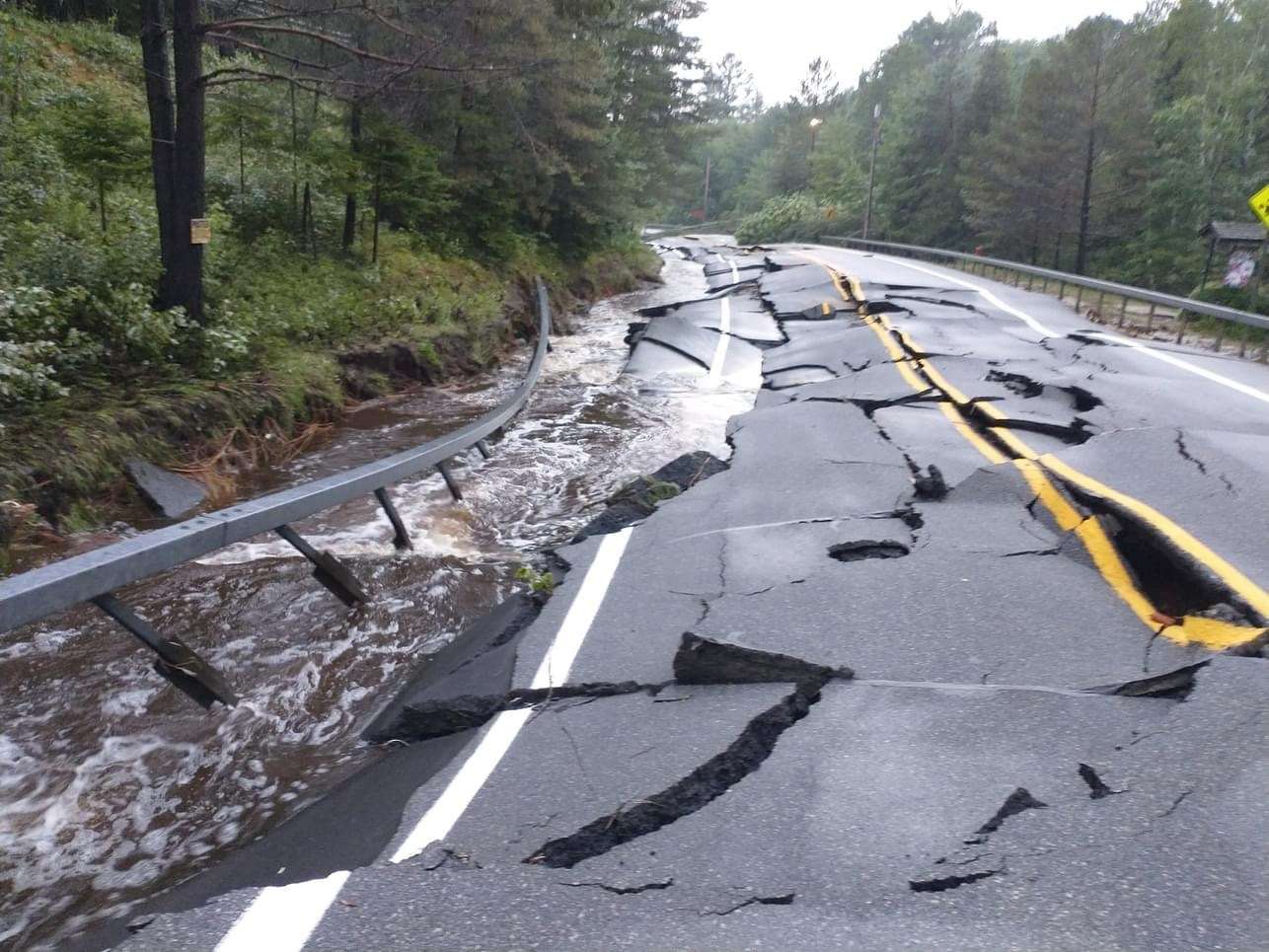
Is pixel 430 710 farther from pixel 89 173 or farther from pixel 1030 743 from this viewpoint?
pixel 89 173

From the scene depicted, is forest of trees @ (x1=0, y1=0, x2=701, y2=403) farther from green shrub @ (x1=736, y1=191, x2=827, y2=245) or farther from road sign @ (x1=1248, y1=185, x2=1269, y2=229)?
green shrub @ (x1=736, y1=191, x2=827, y2=245)

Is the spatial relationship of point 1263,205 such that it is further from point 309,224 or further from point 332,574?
point 309,224

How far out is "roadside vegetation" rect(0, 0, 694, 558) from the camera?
744 cm

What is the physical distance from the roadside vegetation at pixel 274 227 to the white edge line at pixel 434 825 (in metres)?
4.03

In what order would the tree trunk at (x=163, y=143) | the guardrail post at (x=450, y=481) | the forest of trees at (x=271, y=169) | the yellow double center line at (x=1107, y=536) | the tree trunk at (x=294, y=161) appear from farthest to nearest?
the tree trunk at (x=294, y=161) < the tree trunk at (x=163, y=143) < the forest of trees at (x=271, y=169) < the guardrail post at (x=450, y=481) < the yellow double center line at (x=1107, y=536)

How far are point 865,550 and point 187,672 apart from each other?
12.5 ft

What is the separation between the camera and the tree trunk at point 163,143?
28.3 feet

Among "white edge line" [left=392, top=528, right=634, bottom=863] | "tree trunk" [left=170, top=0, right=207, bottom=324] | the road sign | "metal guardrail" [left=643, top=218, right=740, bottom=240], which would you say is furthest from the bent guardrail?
"metal guardrail" [left=643, top=218, right=740, bottom=240]

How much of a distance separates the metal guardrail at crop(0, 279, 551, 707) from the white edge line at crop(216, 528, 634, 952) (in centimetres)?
146

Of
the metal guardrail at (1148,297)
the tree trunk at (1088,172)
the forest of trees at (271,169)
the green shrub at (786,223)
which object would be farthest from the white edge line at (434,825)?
the green shrub at (786,223)

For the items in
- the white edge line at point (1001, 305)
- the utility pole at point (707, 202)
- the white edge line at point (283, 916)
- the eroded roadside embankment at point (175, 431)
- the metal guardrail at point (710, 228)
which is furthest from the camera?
the utility pole at point (707, 202)

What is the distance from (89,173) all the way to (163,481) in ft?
18.5

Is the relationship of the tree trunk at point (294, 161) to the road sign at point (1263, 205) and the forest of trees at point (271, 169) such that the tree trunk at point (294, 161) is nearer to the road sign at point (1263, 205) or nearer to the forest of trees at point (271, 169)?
the forest of trees at point (271, 169)

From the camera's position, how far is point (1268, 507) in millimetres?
5309
